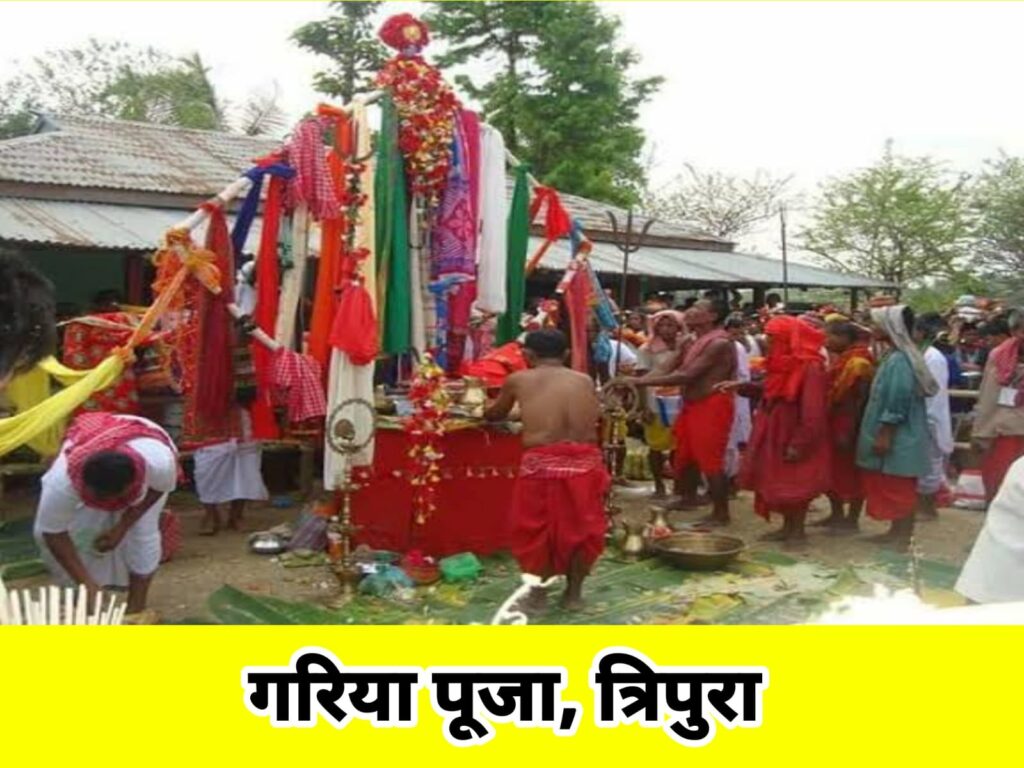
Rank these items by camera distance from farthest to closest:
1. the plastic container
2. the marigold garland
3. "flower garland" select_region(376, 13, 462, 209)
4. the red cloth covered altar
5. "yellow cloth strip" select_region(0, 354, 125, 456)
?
"flower garland" select_region(376, 13, 462, 209), the red cloth covered altar, the marigold garland, the plastic container, "yellow cloth strip" select_region(0, 354, 125, 456)

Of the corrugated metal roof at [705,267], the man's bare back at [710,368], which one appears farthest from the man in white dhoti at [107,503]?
the corrugated metal roof at [705,267]

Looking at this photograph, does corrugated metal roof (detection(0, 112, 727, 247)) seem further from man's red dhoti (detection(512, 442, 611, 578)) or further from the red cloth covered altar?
man's red dhoti (detection(512, 442, 611, 578))

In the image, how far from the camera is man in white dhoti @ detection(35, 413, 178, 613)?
427 cm

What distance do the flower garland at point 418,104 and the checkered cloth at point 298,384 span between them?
1385 mm

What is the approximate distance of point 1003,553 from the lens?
252cm

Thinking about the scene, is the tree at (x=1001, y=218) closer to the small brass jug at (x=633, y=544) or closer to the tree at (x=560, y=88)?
the tree at (x=560, y=88)

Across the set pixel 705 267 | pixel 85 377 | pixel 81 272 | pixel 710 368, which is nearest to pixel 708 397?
pixel 710 368

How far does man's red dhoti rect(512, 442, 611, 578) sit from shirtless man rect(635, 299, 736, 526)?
2.10 m

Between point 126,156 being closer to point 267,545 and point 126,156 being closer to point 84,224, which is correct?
point 84,224

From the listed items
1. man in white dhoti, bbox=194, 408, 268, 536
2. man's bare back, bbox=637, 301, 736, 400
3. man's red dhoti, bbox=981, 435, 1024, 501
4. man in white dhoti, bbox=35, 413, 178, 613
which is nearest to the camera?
man in white dhoti, bbox=35, 413, 178, 613

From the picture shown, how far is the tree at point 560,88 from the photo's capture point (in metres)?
19.3

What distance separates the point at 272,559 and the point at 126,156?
6615mm

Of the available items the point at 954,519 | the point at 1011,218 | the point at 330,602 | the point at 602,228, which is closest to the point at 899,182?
the point at 1011,218

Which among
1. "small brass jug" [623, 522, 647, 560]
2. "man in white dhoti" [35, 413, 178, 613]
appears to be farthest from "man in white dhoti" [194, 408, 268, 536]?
"small brass jug" [623, 522, 647, 560]
